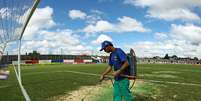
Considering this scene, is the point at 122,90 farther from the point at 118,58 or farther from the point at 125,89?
the point at 118,58

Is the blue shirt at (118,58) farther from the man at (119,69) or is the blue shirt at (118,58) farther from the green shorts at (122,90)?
the green shorts at (122,90)

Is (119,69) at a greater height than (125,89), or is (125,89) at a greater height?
(119,69)

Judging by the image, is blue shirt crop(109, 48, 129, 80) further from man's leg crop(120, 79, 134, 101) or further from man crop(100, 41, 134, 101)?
man's leg crop(120, 79, 134, 101)

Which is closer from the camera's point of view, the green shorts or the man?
the man

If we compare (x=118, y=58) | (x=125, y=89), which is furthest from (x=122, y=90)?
(x=118, y=58)

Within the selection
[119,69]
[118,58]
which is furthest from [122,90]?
[118,58]

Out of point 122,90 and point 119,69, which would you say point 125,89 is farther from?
point 119,69

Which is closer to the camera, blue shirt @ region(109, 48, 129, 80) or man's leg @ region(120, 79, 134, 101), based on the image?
blue shirt @ region(109, 48, 129, 80)

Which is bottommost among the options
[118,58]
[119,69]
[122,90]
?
[122,90]

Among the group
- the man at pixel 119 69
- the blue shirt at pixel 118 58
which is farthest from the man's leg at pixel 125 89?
the blue shirt at pixel 118 58

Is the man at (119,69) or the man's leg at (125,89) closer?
the man at (119,69)

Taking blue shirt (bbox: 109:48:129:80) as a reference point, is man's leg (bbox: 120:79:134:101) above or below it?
below

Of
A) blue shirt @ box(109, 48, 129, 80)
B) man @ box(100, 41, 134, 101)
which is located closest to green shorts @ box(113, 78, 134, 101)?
man @ box(100, 41, 134, 101)

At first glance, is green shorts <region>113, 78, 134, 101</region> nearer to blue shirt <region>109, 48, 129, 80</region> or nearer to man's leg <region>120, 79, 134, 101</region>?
man's leg <region>120, 79, 134, 101</region>
